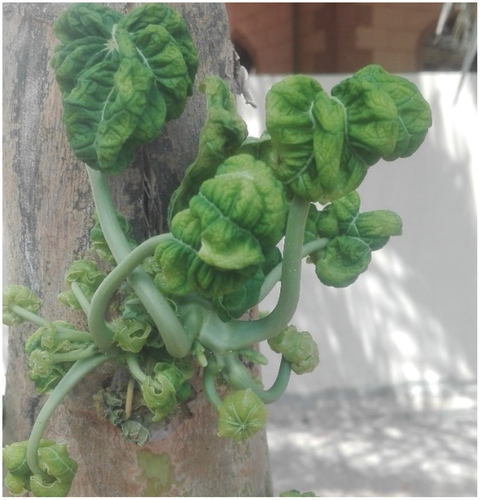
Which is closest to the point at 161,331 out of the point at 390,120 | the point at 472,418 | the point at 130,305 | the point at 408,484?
the point at 130,305

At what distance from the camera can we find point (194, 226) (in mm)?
491

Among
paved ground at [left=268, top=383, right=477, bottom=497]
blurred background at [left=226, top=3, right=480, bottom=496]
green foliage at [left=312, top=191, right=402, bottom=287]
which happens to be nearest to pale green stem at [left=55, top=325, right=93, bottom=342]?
green foliage at [left=312, top=191, right=402, bottom=287]

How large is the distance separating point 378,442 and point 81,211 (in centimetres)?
220

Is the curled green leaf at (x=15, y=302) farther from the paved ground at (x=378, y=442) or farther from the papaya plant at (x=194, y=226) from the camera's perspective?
the paved ground at (x=378, y=442)

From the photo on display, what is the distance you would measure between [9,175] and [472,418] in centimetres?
250

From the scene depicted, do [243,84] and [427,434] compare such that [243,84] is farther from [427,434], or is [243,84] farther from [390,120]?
[427,434]

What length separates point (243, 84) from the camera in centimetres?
81

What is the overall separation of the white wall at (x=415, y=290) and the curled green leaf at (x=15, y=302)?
2.14m

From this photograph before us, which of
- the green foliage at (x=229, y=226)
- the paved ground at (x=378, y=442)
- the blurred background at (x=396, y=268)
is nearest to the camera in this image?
the green foliage at (x=229, y=226)

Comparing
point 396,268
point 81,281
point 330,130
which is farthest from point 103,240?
point 396,268

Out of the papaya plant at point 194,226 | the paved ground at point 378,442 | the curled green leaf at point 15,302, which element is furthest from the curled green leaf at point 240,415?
the paved ground at point 378,442

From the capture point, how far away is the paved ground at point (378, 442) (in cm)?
240

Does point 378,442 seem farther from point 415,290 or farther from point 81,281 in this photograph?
point 81,281

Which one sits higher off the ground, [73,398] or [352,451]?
[73,398]
